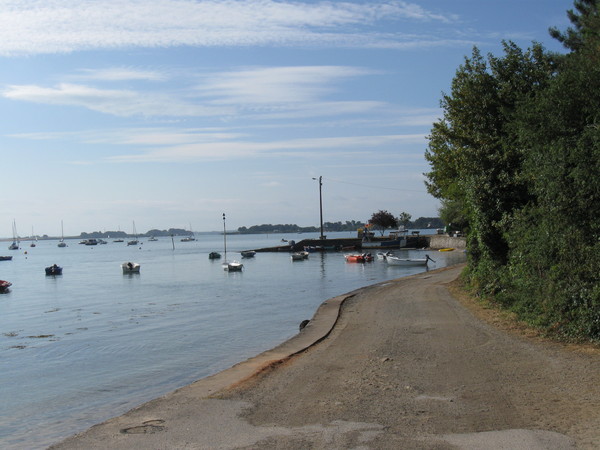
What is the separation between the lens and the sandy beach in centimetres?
779

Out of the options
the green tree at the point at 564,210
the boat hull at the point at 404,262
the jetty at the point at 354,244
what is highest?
the green tree at the point at 564,210

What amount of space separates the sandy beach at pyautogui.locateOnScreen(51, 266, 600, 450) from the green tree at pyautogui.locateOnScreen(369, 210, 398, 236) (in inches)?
5209

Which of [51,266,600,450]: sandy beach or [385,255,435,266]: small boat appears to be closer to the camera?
[51,266,600,450]: sandy beach

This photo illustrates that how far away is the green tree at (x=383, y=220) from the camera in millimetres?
147500

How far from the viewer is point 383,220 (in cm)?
14775

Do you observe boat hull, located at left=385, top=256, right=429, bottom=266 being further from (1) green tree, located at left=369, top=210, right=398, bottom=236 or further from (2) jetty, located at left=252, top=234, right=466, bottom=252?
(1) green tree, located at left=369, top=210, right=398, bottom=236

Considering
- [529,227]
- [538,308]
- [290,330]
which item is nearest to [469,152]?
Answer: [529,227]

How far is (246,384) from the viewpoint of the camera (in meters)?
11.6

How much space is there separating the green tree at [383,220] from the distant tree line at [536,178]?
400ft

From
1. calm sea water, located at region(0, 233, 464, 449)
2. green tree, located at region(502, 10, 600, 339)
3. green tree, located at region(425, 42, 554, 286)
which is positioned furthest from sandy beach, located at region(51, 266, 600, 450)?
green tree, located at region(425, 42, 554, 286)

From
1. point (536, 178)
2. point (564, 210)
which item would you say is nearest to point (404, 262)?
point (536, 178)

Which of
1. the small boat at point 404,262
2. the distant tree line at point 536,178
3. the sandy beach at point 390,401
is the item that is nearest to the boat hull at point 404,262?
Answer: the small boat at point 404,262

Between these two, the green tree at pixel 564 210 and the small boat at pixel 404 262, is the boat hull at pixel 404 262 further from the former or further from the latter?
the green tree at pixel 564 210

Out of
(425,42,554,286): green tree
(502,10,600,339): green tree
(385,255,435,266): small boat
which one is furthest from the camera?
(385,255,435,266): small boat
